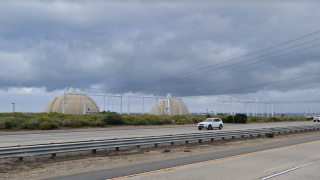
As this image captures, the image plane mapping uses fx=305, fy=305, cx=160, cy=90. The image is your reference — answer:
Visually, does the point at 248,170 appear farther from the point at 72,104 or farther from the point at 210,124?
the point at 72,104

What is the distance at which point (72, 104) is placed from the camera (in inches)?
2997

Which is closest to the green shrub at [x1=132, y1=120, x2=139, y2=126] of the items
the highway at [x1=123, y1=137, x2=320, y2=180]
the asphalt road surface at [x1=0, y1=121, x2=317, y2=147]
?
the asphalt road surface at [x1=0, y1=121, x2=317, y2=147]

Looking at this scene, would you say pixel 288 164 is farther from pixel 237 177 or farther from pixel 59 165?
pixel 59 165

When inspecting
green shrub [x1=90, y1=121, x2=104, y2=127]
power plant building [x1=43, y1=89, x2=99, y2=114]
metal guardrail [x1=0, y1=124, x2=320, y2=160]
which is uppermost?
power plant building [x1=43, y1=89, x2=99, y2=114]

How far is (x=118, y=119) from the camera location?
4769 centimetres

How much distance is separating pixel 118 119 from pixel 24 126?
15.0 metres

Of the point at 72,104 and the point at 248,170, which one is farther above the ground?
the point at 72,104

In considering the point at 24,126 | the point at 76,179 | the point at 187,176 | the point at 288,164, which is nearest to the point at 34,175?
the point at 76,179

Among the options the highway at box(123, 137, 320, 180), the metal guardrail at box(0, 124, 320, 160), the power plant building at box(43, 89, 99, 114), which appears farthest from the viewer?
the power plant building at box(43, 89, 99, 114)

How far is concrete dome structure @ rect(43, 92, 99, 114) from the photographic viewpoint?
75312mm

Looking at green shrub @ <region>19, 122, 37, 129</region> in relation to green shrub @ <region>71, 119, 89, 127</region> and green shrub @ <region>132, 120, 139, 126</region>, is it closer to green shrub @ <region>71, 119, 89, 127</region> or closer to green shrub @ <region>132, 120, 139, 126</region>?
green shrub @ <region>71, 119, 89, 127</region>

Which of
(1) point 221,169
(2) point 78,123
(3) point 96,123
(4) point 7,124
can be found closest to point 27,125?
(4) point 7,124

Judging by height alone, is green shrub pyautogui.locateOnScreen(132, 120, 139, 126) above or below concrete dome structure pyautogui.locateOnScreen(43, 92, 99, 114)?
below

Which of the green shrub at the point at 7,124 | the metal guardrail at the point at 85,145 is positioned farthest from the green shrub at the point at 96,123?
the metal guardrail at the point at 85,145
